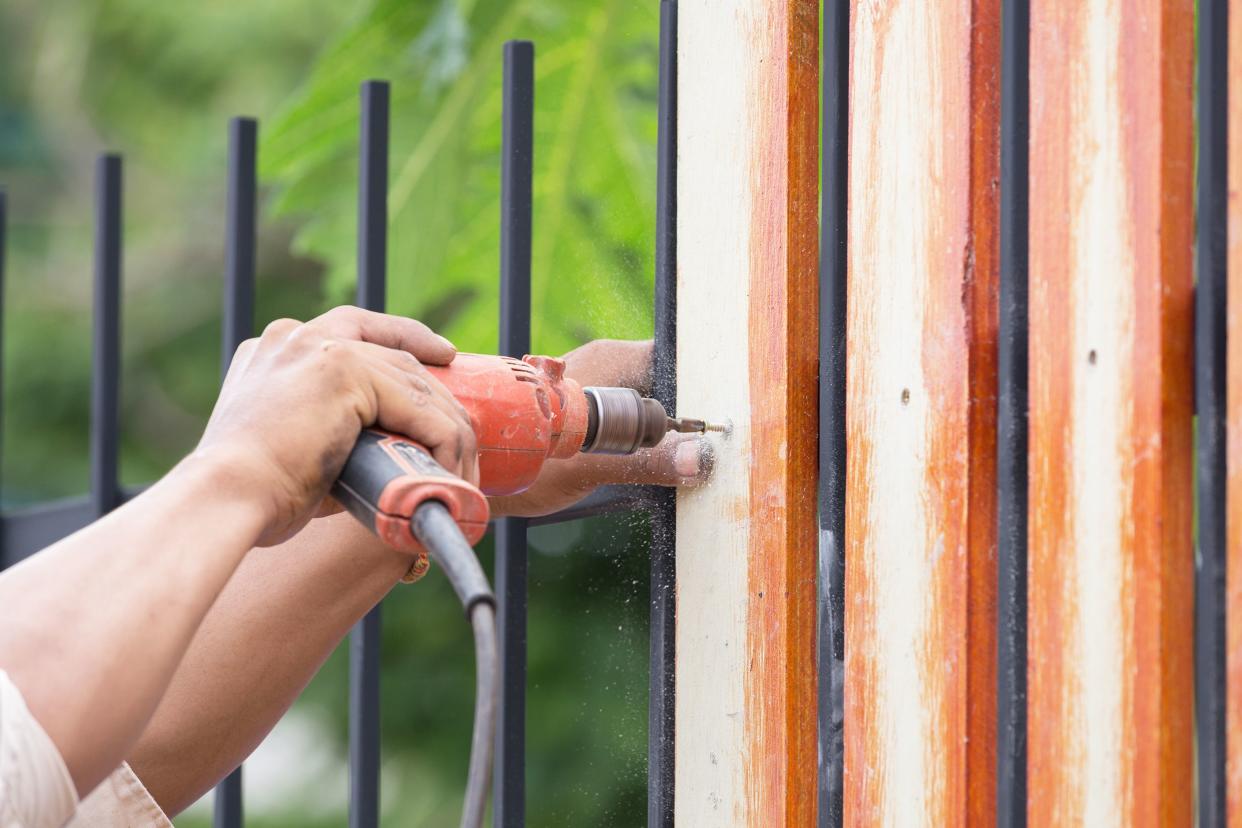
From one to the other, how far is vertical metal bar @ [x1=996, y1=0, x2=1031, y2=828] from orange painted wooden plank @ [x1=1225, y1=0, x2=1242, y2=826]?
15cm

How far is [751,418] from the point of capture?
110 cm

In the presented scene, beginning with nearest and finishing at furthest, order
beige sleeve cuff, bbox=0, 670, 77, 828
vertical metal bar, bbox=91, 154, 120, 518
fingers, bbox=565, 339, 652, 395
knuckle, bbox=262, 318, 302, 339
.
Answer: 1. beige sleeve cuff, bbox=0, 670, 77, 828
2. knuckle, bbox=262, 318, 302, 339
3. fingers, bbox=565, 339, 652, 395
4. vertical metal bar, bbox=91, 154, 120, 518

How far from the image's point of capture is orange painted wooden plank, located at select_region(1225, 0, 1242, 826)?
0.77 m

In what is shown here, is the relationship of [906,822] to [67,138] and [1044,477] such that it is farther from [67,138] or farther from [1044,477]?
[67,138]

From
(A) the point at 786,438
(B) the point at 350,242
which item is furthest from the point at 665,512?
(B) the point at 350,242

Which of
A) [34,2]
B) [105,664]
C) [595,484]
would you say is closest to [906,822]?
[595,484]

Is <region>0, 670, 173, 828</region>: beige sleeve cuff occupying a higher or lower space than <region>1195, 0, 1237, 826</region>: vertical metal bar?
lower

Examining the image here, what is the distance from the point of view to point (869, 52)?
100 cm

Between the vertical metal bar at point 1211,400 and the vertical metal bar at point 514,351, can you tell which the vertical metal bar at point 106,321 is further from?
the vertical metal bar at point 1211,400

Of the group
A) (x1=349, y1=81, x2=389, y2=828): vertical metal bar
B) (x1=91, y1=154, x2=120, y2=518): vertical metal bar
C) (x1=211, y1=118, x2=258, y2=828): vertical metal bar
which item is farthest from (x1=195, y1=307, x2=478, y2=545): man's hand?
(x1=91, y1=154, x2=120, y2=518): vertical metal bar

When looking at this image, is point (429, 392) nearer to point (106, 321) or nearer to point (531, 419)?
point (531, 419)

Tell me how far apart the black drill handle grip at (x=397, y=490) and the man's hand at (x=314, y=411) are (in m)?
0.01

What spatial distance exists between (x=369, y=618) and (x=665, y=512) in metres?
0.37

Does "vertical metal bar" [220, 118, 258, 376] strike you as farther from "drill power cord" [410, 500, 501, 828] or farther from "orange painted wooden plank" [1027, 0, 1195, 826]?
"orange painted wooden plank" [1027, 0, 1195, 826]
